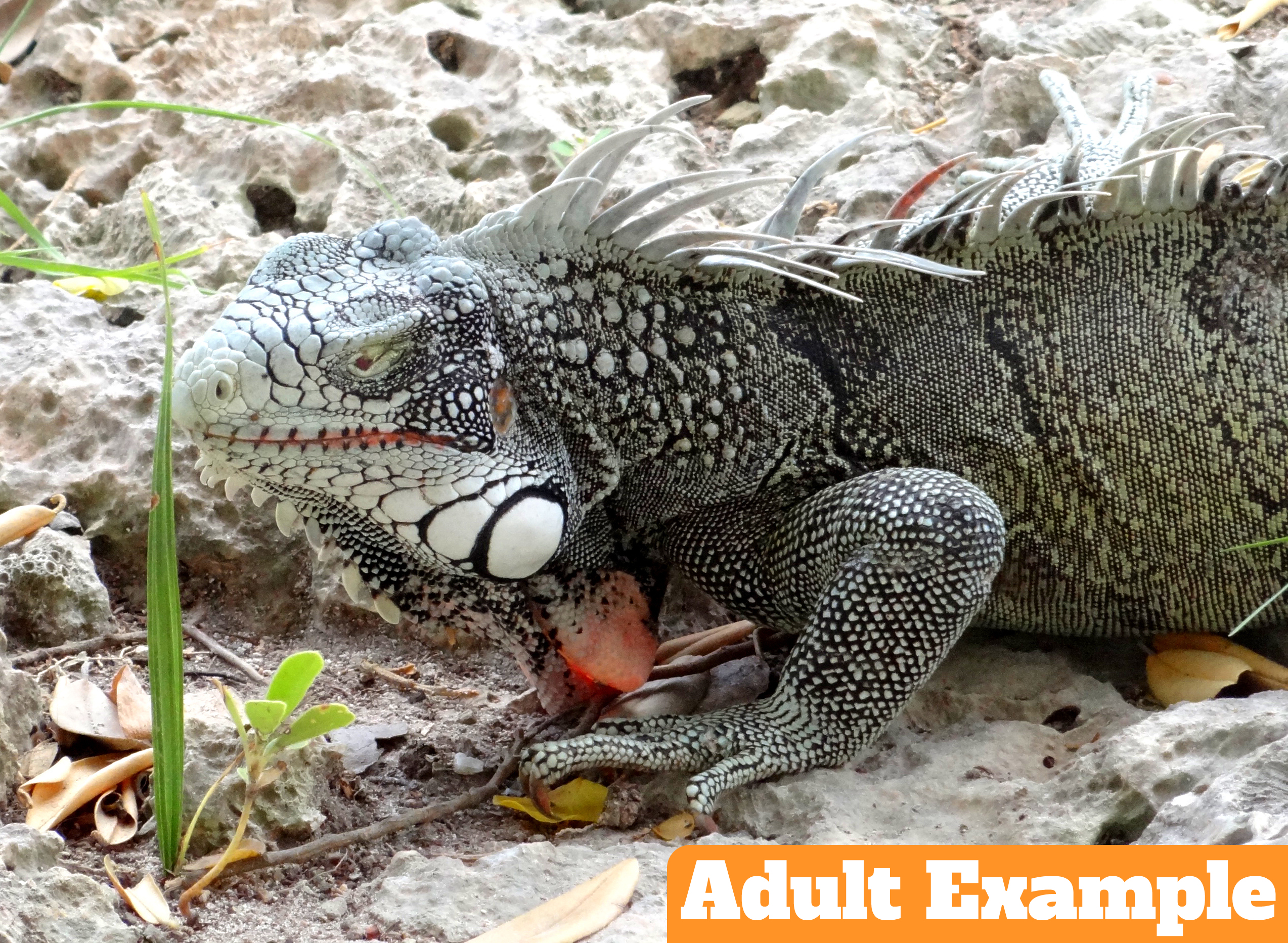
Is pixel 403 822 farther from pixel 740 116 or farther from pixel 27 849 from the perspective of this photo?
pixel 740 116

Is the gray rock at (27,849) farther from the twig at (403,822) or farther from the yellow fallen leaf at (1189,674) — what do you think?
the yellow fallen leaf at (1189,674)

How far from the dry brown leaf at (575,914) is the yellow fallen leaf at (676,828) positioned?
0.33 m

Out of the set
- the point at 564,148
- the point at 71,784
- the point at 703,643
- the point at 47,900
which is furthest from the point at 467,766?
the point at 564,148

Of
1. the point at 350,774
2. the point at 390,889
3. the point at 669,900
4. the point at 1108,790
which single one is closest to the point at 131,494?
the point at 350,774

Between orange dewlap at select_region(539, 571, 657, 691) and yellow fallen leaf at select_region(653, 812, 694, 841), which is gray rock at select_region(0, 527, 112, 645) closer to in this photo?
orange dewlap at select_region(539, 571, 657, 691)

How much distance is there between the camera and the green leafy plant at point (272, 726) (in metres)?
2.79

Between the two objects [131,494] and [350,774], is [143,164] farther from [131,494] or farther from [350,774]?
[350,774]

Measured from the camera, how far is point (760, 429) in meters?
3.74

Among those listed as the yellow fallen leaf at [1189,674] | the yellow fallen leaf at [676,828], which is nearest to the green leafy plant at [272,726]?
the yellow fallen leaf at [676,828]

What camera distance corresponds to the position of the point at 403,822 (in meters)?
3.39

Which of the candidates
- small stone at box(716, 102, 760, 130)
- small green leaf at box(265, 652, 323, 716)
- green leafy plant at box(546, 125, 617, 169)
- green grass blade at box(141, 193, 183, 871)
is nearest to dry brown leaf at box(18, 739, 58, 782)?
green grass blade at box(141, 193, 183, 871)

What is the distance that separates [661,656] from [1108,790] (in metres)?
1.68

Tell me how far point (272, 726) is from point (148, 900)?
1.59ft

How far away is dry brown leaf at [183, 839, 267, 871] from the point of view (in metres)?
2.98
